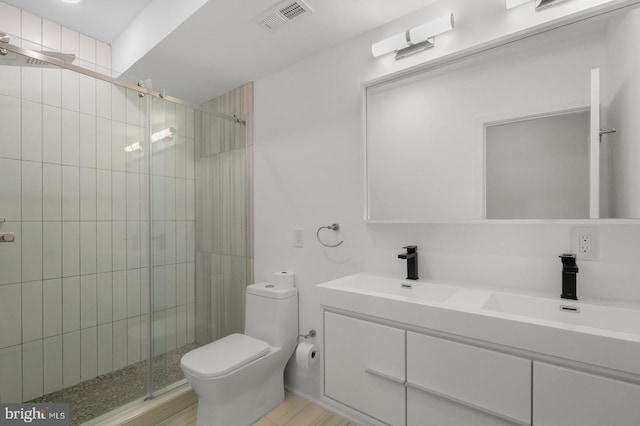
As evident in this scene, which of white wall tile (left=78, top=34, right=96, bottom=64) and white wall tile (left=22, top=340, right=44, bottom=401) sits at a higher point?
white wall tile (left=78, top=34, right=96, bottom=64)

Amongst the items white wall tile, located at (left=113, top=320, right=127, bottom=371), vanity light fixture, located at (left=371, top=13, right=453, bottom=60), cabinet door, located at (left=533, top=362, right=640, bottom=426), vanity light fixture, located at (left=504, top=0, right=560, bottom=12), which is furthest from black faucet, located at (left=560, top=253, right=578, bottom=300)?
white wall tile, located at (left=113, top=320, right=127, bottom=371)

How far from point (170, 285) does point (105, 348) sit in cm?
51

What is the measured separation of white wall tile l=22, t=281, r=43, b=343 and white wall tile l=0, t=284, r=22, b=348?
2 cm

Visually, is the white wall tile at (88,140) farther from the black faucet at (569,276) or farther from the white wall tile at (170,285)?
the black faucet at (569,276)

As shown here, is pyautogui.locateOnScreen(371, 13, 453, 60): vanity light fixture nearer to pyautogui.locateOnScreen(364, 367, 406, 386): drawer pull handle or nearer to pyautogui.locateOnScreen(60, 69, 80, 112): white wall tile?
pyautogui.locateOnScreen(364, 367, 406, 386): drawer pull handle

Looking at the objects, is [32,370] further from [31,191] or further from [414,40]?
[414,40]

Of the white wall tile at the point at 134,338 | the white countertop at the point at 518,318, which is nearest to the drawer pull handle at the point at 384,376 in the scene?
the white countertop at the point at 518,318

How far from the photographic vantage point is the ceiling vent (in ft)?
5.13

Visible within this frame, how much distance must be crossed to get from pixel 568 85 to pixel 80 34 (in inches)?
124

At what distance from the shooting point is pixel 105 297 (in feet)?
6.15

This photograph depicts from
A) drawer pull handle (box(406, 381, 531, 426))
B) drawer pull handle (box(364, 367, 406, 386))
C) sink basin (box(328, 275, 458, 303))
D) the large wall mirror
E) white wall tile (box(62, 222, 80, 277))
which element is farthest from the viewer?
white wall tile (box(62, 222, 80, 277))

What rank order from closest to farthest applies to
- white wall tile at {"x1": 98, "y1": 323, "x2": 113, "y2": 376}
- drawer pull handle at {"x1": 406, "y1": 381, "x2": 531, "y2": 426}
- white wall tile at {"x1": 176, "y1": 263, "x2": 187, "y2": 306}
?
drawer pull handle at {"x1": 406, "y1": 381, "x2": 531, "y2": 426}, white wall tile at {"x1": 98, "y1": 323, "x2": 113, "y2": 376}, white wall tile at {"x1": 176, "y1": 263, "x2": 187, "y2": 306}

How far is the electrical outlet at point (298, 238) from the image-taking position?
6.86 feet

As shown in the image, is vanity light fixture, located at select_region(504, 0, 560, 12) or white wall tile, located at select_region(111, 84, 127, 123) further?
white wall tile, located at select_region(111, 84, 127, 123)
